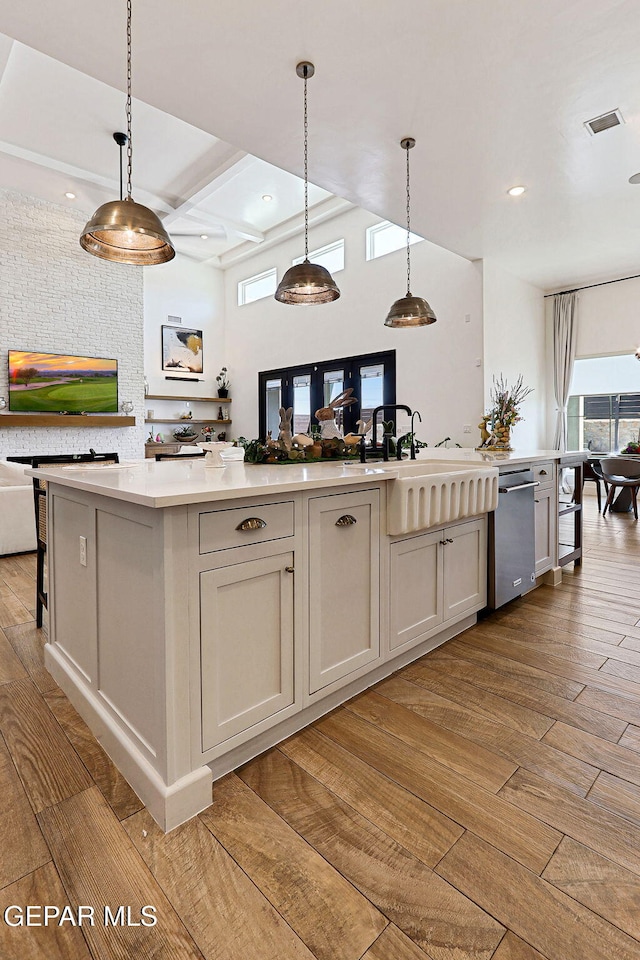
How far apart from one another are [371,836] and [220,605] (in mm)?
750

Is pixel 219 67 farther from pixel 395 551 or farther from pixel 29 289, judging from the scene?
pixel 29 289

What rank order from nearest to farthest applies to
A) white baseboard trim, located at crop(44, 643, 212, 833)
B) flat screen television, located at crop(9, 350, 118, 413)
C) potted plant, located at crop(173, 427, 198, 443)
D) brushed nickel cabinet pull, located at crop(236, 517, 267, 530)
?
white baseboard trim, located at crop(44, 643, 212, 833) < brushed nickel cabinet pull, located at crop(236, 517, 267, 530) < flat screen television, located at crop(9, 350, 118, 413) < potted plant, located at crop(173, 427, 198, 443)

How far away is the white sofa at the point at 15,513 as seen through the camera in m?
4.31

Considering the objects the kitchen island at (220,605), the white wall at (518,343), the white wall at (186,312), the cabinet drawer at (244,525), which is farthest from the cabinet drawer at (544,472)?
the white wall at (186,312)

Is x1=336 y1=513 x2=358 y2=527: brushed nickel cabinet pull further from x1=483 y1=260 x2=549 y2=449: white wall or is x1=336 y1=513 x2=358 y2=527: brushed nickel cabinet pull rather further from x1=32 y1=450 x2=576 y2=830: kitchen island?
x1=483 y1=260 x2=549 y2=449: white wall

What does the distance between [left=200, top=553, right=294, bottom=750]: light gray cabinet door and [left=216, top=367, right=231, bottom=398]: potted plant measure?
844 cm

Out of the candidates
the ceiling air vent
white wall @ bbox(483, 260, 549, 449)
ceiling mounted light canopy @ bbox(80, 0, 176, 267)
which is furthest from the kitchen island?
white wall @ bbox(483, 260, 549, 449)

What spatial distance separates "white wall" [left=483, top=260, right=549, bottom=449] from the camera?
236 inches

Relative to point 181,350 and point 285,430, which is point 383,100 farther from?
point 181,350

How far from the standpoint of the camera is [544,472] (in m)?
3.31

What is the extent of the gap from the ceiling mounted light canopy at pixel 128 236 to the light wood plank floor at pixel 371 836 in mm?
2040

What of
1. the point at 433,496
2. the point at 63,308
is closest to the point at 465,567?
the point at 433,496

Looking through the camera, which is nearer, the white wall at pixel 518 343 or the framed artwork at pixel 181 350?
the white wall at pixel 518 343

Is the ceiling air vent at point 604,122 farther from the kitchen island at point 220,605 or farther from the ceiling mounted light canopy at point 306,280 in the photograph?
the kitchen island at point 220,605
